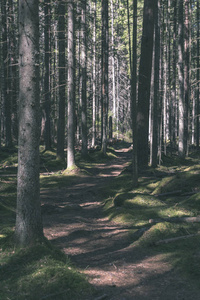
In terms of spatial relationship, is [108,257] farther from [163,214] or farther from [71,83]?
Answer: [71,83]

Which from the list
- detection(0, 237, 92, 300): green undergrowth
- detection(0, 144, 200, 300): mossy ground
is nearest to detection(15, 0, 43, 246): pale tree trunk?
detection(0, 237, 92, 300): green undergrowth

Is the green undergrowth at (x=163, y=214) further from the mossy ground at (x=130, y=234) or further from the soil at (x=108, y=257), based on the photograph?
the soil at (x=108, y=257)

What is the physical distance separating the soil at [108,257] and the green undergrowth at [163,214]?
0.21m

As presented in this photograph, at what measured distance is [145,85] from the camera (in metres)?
14.0

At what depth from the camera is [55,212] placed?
9.90 meters

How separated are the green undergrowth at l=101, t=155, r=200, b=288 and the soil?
8.3 inches

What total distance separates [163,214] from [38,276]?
4.68m

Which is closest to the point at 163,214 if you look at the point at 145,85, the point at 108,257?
the point at 108,257

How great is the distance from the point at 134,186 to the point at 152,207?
7.94ft

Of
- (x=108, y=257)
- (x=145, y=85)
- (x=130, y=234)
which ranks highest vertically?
(x=145, y=85)

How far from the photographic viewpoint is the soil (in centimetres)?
466

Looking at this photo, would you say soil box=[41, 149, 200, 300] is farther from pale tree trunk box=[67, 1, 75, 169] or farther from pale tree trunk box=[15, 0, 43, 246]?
pale tree trunk box=[67, 1, 75, 169]

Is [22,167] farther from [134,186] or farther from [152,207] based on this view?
[134,186]

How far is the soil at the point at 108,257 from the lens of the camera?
4.66 metres
